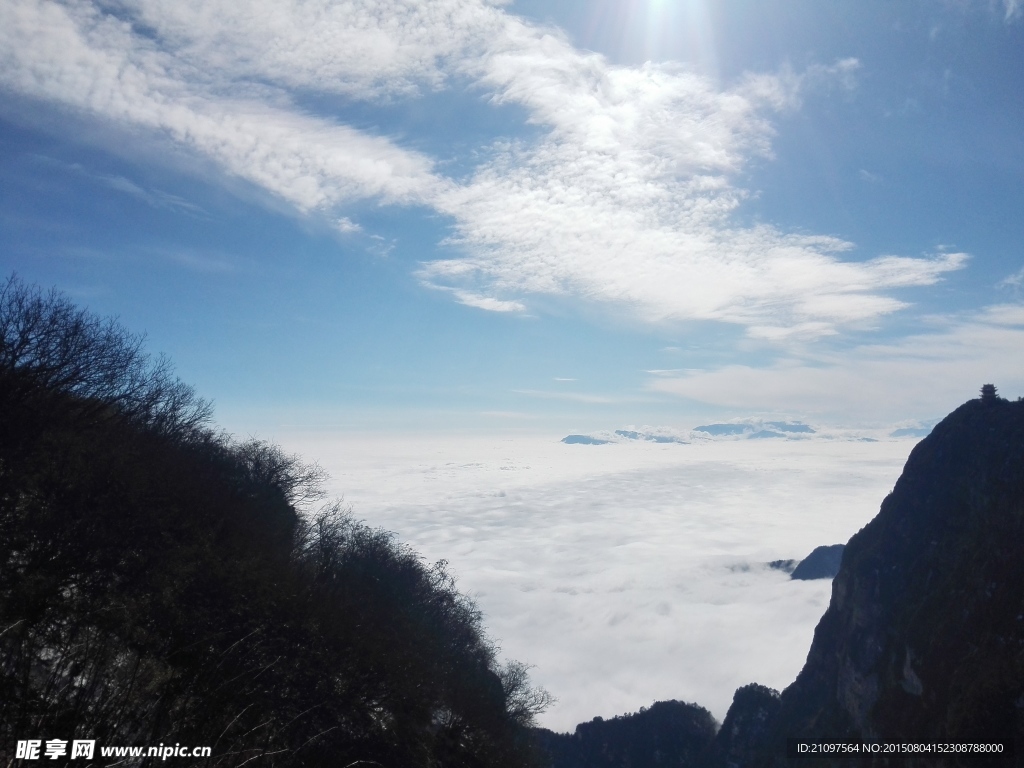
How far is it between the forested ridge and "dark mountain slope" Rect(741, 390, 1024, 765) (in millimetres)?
35893

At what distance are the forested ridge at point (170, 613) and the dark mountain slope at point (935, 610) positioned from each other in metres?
35.9

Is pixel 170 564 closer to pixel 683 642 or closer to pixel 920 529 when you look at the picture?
pixel 920 529

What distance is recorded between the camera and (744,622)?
7485 inches

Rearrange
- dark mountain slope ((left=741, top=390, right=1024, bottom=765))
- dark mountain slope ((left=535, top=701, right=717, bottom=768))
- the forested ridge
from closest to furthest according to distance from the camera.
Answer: the forested ridge < dark mountain slope ((left=741, top=390, right=1024, bottom=765)) < dark mountain slope ((left=535, top=701, right=717, bottom=768))

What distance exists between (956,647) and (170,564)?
5920cm

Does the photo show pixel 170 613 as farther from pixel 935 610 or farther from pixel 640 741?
pixel 640 741

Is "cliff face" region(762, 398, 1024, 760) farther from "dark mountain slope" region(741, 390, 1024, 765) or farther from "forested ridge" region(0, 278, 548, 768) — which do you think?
"forested ridge" region(0, 278, 548, 768)

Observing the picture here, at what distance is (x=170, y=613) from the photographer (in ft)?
52.3

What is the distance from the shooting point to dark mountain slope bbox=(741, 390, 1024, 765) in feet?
141

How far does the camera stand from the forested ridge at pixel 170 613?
38.6ft

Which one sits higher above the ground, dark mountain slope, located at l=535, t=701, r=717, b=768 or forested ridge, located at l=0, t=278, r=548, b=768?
forested ridge, located at l=0, t=278, r=548, b=768

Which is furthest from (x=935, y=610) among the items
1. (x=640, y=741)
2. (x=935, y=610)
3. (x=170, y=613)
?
(x=170, y=613)

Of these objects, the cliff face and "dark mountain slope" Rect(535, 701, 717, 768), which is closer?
the cliff face

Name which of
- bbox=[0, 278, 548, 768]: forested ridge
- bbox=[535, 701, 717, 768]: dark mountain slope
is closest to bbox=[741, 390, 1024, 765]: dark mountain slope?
bbox=[535, 701, 717, 768]: dark mountain slope
